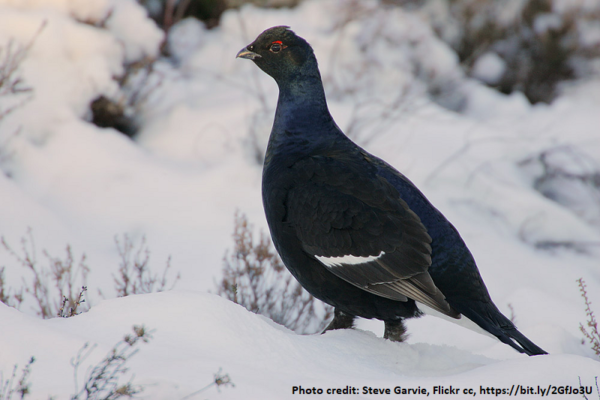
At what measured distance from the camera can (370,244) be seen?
275cm

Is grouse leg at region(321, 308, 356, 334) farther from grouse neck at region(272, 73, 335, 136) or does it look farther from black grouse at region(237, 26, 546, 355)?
grouse neck at region(272, 73, 335, 136)

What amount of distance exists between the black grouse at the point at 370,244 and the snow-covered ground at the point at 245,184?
22 centimetres

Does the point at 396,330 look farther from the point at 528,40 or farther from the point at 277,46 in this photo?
the point at 528,40

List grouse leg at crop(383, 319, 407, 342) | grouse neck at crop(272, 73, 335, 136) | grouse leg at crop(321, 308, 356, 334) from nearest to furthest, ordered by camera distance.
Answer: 1. grouse leg at crop(383, 319, 407, 342)
2. grouse leg at crop(321, 308, 356, 334)
3. grouse neck at crop(272, 73, 335, 136)

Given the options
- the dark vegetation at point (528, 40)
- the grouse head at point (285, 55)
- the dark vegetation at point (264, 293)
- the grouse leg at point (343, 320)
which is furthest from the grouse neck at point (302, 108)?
the dark vegetation at point (528, 40)

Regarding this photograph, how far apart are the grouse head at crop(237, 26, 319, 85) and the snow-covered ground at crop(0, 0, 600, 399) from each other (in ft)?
4.31

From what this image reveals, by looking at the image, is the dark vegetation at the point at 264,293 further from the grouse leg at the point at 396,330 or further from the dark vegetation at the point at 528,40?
the dark vegetation at the point at 528,40

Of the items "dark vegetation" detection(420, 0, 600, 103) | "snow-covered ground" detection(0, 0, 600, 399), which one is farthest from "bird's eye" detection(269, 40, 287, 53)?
"dark vegetation" detection(420, 0, 600, 103)

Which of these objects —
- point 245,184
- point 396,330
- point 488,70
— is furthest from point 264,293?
point 488,70

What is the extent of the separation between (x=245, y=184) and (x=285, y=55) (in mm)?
2308

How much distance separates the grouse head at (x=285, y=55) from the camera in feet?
10.8

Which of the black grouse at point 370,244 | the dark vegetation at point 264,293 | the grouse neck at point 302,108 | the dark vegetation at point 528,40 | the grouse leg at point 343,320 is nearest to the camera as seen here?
the black grouse at point 370,244

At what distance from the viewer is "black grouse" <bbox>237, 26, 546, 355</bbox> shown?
8.84ft

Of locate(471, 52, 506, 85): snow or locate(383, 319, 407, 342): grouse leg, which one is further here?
locate(471, 52, 506, 85): snow
